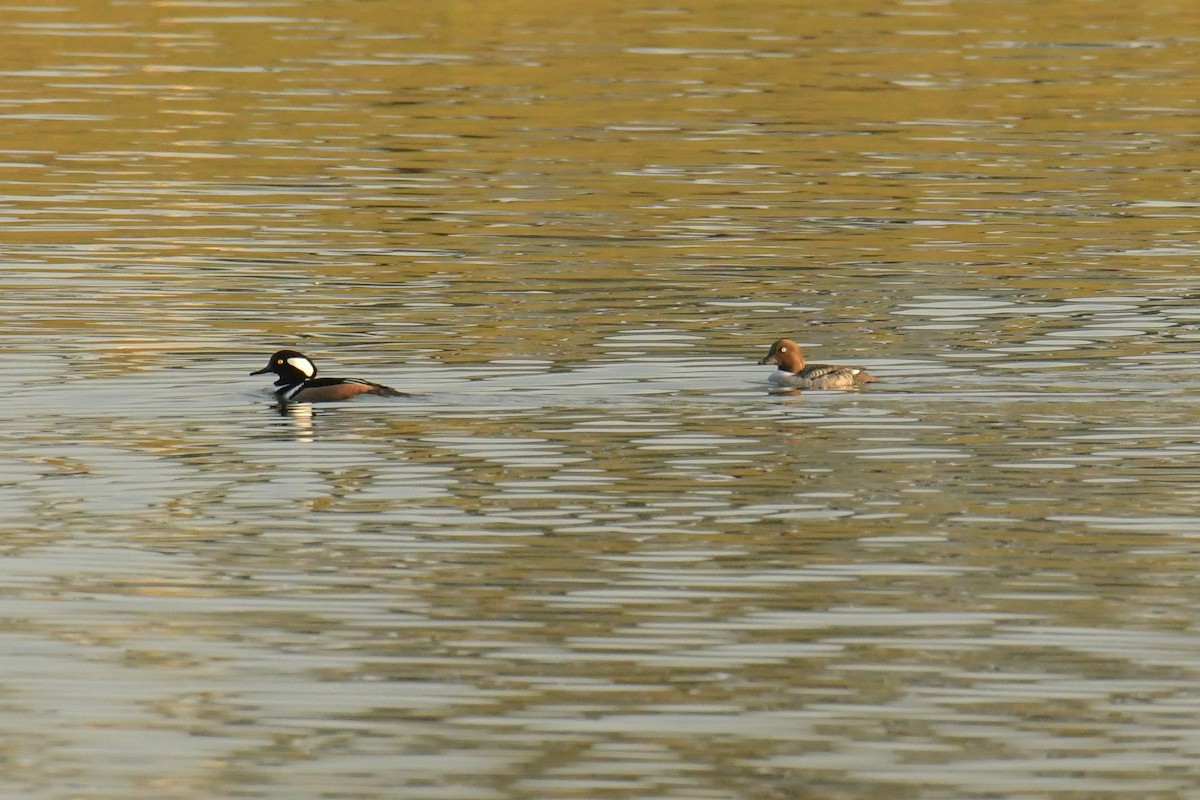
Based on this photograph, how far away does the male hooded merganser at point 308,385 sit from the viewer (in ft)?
71.8

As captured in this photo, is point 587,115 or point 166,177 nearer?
point 166,177

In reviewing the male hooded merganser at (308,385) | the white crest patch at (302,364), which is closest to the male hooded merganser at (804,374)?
the male hooded merganser at (308,385)

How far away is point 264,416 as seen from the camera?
2169cm

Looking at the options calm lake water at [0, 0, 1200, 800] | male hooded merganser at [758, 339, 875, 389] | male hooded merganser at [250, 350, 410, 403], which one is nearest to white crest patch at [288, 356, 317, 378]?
male hooded merganser at [250, 350, 410, 403]

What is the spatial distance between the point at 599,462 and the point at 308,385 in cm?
352

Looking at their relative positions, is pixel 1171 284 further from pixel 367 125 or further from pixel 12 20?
pixel 12 20

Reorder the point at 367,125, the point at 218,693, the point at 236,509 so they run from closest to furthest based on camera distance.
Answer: the point at 218,693 → the point at 236,509 → the point at 367,125

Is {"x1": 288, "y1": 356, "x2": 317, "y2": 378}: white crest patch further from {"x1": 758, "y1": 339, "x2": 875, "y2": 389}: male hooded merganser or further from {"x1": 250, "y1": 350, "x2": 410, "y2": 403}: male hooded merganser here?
{"x1": 758, "y1": 339, "x2": 875, "y2": 389}: male hooded merganser

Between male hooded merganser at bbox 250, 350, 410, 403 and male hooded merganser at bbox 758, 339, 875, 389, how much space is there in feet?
10.1

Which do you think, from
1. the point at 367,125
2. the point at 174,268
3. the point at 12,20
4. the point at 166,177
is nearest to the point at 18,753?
the point at 174,268

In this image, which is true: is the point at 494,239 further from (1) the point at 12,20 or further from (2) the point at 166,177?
(1) the point at 12,20

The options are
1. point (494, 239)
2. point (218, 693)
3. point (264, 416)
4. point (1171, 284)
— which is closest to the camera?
point (218, 693)

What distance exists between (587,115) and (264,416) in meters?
24.3

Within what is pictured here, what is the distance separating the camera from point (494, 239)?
106 feet
